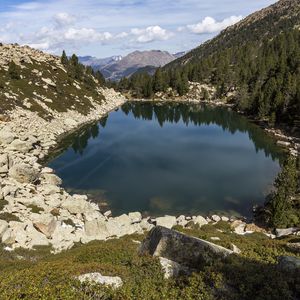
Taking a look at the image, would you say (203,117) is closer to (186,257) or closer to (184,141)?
(184,141)

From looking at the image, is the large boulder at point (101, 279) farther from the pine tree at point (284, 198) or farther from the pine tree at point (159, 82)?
the pine tree at point (159, 82)

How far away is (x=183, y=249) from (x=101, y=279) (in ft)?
16.9

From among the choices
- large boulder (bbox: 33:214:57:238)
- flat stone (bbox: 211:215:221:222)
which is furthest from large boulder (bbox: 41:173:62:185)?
flat stone (bbox: 211:215:221:222)

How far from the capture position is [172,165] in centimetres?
7225

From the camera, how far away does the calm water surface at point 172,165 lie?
5300 cm

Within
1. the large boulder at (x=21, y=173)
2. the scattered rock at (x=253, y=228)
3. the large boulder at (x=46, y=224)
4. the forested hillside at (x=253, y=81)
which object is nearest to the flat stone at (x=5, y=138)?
the large boulder at (x=21, y=173)

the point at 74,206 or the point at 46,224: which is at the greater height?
the point at 46,224

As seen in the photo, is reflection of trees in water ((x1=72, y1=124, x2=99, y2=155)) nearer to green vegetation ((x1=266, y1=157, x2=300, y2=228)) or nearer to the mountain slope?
the mountain slope

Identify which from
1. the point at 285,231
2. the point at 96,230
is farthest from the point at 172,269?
the point at 285,231

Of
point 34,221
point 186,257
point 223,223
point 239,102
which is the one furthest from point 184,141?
point 186,257

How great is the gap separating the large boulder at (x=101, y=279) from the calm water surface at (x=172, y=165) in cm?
3347

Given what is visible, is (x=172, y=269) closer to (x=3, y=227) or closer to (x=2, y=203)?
(x=3, y=227)

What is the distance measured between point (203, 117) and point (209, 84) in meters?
55.2

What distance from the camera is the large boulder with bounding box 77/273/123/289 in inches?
566
